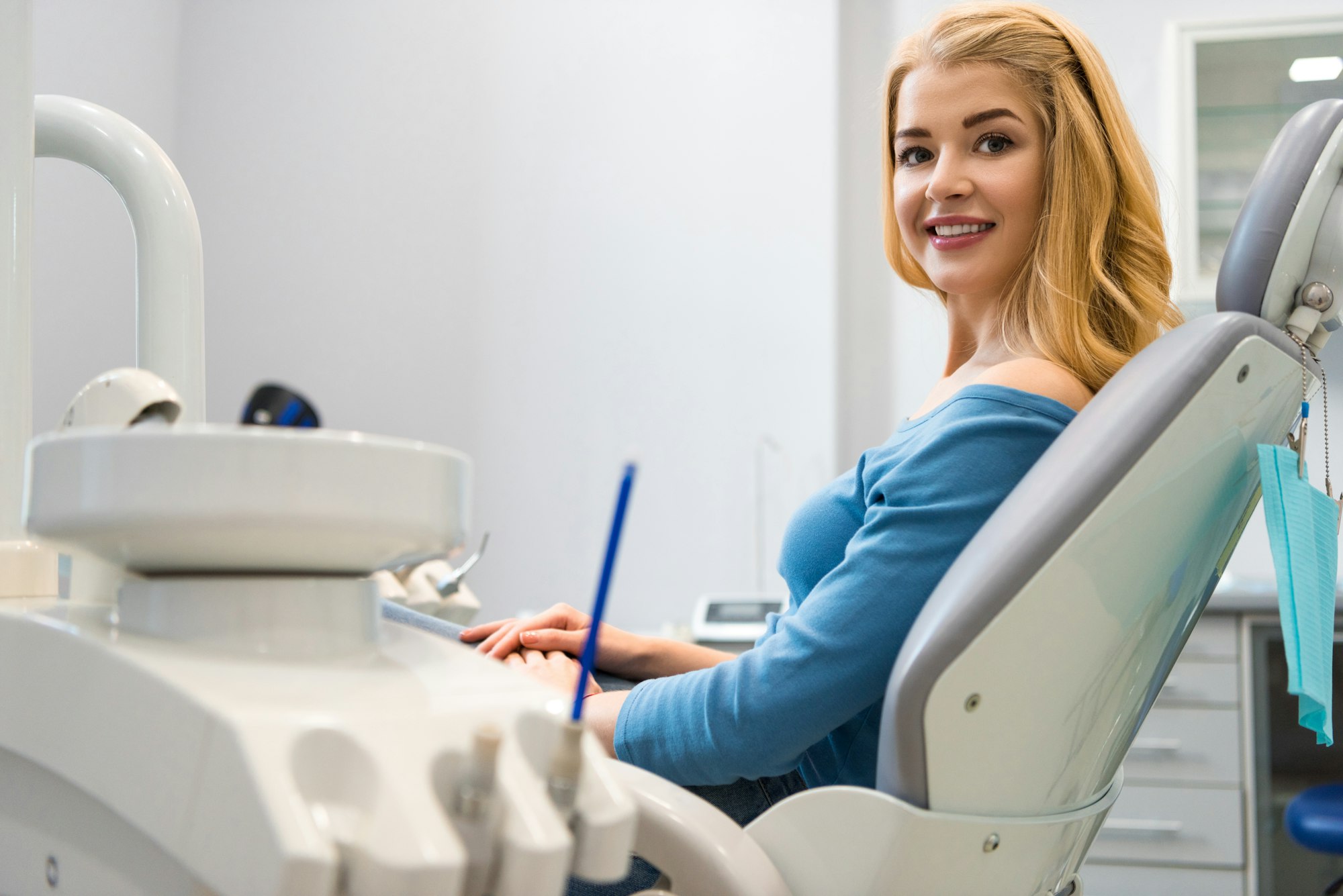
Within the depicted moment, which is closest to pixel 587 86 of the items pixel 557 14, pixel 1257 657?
pixel 557 14

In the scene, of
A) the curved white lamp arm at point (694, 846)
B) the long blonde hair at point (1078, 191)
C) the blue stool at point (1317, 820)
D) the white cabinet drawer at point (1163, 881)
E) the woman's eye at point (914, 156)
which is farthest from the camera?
the white cabinet drawer at point (1163, 881)

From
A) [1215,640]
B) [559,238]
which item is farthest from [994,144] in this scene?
[559,238]

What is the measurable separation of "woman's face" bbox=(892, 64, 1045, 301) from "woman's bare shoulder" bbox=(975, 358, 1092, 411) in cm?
18

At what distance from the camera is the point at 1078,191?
3.33ft

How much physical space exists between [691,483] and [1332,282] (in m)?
2.46

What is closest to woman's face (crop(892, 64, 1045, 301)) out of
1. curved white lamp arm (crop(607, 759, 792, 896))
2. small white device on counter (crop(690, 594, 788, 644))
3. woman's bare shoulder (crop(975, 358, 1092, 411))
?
woman's bare shoulder (crop(975, 358, 1092, 411))

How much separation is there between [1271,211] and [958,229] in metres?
0.36

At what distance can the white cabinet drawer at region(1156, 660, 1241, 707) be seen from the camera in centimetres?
229

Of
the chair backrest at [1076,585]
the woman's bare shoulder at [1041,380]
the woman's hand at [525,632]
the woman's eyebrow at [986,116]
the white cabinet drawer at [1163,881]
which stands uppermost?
the woman's eyebrow at [986,116]

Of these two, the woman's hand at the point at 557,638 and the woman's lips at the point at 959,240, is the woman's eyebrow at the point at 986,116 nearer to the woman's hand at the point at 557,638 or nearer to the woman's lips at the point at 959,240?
the woman's lips at the point at 959,240

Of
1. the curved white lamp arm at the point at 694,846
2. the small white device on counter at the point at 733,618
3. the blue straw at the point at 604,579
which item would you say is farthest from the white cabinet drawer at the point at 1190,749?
the blue straw at the point at 604,579

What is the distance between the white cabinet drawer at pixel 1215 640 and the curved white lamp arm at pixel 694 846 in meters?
2.00

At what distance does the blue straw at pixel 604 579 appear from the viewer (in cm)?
39

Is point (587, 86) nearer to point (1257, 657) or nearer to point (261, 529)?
point (1257, 657)
